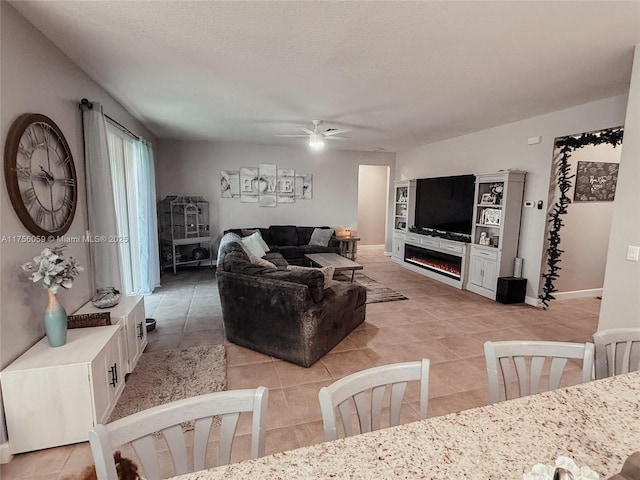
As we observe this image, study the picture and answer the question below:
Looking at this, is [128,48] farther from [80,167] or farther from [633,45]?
[633,45]

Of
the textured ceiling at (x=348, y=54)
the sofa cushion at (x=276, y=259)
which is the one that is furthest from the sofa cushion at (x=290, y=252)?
the textured ceiling at (x=348, y=54)

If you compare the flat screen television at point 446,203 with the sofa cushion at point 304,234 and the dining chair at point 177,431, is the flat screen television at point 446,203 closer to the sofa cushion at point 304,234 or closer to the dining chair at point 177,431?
the sofa cushion at point 304,234

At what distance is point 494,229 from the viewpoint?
206 inches

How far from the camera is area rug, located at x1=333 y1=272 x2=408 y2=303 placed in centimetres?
482

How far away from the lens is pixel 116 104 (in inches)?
155

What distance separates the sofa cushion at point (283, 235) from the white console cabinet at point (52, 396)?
5.07 meters

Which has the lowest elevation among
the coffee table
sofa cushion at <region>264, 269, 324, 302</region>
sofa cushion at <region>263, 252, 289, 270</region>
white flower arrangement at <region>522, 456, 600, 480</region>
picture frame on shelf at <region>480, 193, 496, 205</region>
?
sofa cushion at <region>263, 252, 289, 270</region>

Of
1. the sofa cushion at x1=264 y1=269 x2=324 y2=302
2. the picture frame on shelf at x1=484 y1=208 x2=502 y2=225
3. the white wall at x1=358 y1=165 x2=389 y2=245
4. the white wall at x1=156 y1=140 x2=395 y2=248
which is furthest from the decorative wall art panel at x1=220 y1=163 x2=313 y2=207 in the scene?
the sofa cushion at x1=264 y1=269 x2=324 y2=302

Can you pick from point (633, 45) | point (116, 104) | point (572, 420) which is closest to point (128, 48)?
point (116, 104)

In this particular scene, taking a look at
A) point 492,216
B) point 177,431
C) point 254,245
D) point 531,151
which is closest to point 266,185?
point 254,245

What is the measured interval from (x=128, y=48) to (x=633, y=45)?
3863 millimetres

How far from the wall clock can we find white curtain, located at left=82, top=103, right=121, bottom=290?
0.69ft

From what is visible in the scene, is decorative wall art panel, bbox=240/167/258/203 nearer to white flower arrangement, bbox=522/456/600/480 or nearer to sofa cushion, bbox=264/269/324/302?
sofa cushion, bbox=264/269/324/302

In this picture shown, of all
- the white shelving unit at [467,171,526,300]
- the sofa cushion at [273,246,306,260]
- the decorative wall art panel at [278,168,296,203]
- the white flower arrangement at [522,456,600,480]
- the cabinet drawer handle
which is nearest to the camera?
the white flower arrangement at [522,456,600,480]
